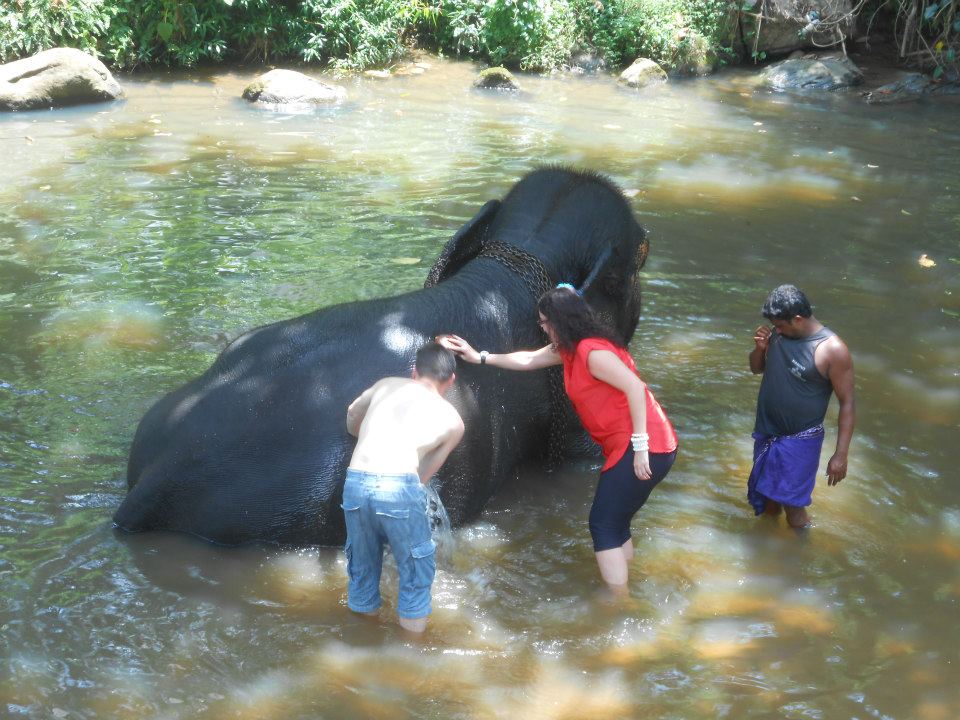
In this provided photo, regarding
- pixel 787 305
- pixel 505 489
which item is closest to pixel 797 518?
pixel 787 305

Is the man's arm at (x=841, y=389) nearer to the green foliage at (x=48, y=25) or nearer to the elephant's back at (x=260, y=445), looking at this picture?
the elephant's back at (x=260, y=445)

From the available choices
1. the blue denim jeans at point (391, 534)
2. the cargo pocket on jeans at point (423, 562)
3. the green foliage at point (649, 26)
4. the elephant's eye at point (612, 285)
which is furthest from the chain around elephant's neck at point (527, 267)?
the green foliage at point (649, 26)

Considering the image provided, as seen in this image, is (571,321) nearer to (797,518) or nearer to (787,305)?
(787,305)

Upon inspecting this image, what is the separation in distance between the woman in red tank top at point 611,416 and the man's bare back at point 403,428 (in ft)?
1.99

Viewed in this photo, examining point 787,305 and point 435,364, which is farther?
point 787,305

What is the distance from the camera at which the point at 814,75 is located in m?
17.8

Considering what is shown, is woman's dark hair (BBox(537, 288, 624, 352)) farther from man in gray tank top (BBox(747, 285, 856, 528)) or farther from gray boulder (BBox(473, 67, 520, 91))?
gray boulder (BBox(473, 67, 520, 91))

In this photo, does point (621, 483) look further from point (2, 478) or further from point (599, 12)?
point (599, 12)

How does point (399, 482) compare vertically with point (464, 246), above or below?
below

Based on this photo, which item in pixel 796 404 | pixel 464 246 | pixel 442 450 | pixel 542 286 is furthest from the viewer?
pixel 464 246

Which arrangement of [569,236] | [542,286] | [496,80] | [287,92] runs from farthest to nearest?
[496,80], [287,92], [569,236], [542,286]

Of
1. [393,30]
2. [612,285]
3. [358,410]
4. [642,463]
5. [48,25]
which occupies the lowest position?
[642,463]

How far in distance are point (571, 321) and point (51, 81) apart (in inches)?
470

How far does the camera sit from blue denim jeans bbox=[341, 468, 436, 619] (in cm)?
376
